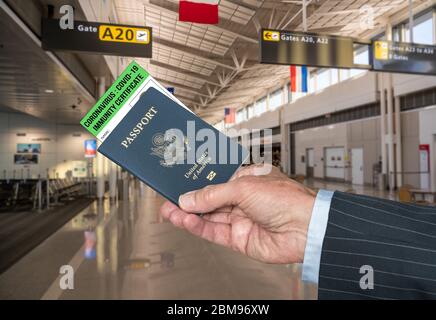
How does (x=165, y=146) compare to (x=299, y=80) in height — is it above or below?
below

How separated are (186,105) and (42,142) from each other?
66.6 feet

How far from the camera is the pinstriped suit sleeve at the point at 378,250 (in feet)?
3.30

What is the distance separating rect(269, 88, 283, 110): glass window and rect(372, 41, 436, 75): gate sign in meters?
19.7

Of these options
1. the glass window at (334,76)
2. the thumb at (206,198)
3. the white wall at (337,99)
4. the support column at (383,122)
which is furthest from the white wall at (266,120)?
the thumb at (206,198)

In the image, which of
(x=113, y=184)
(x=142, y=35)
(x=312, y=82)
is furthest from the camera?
(x=312, y=82)

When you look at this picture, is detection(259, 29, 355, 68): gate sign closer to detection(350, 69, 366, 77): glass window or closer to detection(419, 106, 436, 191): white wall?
detection(419, 106, 436, 191): white wall

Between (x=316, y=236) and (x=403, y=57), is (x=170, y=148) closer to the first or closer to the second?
(x=316, y=236)

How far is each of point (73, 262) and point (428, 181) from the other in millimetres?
14890

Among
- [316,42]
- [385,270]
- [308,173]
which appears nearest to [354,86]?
[308,173]

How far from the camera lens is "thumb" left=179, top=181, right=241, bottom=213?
4.24 ft

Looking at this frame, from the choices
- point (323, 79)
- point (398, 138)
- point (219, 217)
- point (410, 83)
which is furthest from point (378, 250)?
point (323, 79)

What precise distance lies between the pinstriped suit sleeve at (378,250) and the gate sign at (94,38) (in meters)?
5.13

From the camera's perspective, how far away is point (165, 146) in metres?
1.29

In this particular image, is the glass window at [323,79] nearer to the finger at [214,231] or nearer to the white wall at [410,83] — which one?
the white wall at [410,83]
